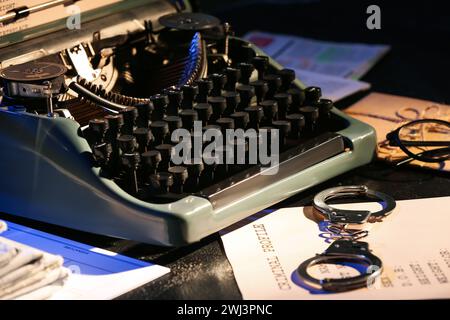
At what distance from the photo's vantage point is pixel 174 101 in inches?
72.7

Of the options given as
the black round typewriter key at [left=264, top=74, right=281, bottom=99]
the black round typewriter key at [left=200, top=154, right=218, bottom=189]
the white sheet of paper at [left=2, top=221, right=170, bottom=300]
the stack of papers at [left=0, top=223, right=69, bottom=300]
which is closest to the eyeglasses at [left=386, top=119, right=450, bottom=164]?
the black round typewriter key at [left=264, top=74, right=281, bottom=99]

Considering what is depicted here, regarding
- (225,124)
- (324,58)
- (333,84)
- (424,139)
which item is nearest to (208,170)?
(225,124)

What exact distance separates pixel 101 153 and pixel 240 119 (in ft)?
1.12

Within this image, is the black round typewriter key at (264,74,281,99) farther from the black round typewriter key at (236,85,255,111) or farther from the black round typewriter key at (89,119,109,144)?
the black round typewriter key at (89,119,109,144)

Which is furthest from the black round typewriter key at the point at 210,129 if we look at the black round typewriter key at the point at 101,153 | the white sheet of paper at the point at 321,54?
the white sheet of paper at the point at 321,54

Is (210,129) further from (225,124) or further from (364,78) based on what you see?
(364,78)

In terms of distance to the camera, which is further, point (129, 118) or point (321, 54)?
point (321, 54)

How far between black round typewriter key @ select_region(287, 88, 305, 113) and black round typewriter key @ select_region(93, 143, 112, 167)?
513mm

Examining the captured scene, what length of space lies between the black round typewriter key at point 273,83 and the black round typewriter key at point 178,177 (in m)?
0.43

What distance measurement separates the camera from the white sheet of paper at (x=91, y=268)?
4.91ft

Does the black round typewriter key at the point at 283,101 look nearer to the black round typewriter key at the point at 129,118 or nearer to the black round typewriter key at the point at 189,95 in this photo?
the black round typewriter key at the point at 189,95

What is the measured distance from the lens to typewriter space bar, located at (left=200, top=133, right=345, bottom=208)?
1.66 meters

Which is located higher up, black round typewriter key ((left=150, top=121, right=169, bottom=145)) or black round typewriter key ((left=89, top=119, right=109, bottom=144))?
black round typewriter key ((left=89, top=119, right=109, bottom=144))

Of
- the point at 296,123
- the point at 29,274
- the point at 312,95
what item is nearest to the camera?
the point at 29,274
